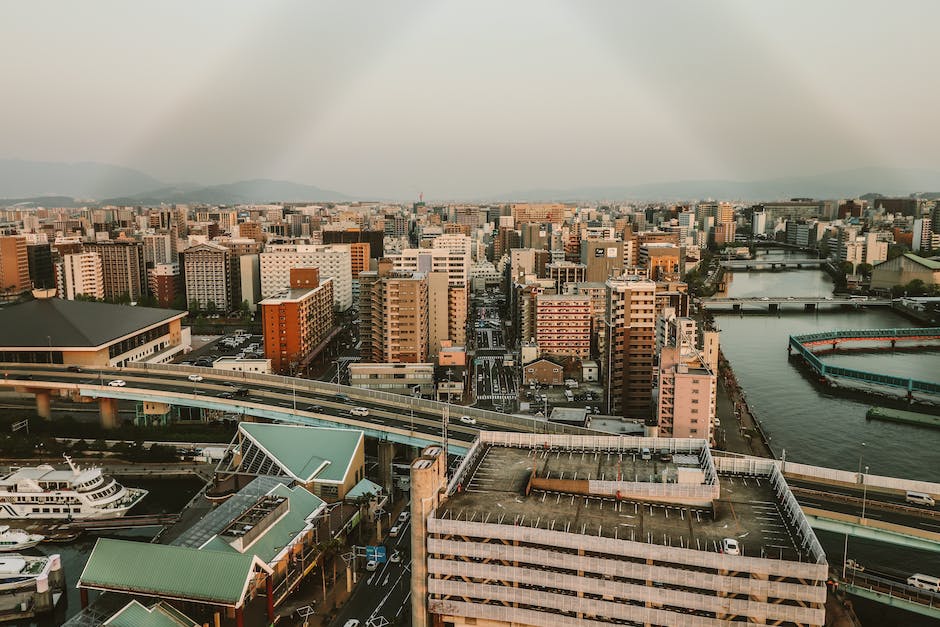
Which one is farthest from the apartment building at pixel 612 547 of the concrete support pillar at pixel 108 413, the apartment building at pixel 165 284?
the apartment building at pixel 165 284

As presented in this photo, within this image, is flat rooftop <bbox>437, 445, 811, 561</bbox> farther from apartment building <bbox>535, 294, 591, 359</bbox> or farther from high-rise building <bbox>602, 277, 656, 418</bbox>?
apartment building <bbox>535, 294, 591, 359</bbox>

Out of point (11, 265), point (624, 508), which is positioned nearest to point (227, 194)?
point (11, 265)

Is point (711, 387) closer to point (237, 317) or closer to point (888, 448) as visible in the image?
point (888, 448)

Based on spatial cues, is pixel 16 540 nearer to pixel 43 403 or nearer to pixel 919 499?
pixel 43 403

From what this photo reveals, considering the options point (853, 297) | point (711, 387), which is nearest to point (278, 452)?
point (711, 387)

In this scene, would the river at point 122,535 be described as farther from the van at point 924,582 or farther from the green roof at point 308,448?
the van at point 924,582

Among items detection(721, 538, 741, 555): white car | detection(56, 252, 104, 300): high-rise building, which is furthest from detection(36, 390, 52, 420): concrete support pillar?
detection(56, 252, 104, 300): high-rise building
